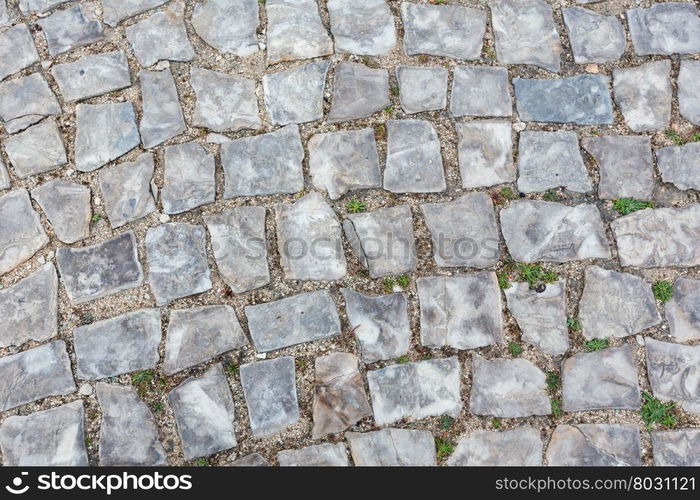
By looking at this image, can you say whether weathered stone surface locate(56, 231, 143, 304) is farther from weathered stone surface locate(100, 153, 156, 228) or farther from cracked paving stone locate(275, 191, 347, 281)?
cracked paving stone locate(275, 191, 347, 281)

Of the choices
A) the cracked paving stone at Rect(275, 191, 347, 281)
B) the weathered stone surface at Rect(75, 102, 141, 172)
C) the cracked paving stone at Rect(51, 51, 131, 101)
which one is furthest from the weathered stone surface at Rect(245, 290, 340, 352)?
the cracked paving stone at Rect(51, 51, 131, 101)

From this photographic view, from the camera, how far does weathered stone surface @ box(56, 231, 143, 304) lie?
124 inches

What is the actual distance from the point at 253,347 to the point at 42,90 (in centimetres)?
186

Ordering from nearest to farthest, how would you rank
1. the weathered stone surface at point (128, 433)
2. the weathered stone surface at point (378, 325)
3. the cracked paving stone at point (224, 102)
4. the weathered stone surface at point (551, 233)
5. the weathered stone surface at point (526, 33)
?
the weathered stone surface at point (128, 433) < the weathered stone surface at point (378, 325) < the weathered stone surface at point (551, 233) < the cracked paving stone at point (224, 102) < the weathered stone surface at point (526, 33)

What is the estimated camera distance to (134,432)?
3014 mm

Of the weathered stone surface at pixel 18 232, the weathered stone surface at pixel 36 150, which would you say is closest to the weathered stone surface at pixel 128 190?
the weathered stone surface at pixel 36 150

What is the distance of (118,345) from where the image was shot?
10.2ft

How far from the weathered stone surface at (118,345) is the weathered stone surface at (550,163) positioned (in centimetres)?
209

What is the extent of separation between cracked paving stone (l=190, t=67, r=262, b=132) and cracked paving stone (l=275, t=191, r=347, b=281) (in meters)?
0.53

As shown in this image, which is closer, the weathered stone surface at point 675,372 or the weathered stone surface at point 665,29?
the weathered stone surface at point 675,372

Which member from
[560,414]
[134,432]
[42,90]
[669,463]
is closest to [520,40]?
A: [560,414]

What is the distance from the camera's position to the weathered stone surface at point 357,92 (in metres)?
3.32

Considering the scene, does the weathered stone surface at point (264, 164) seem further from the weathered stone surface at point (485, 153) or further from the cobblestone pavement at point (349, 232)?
the weathered stone surface at point (485, 153)

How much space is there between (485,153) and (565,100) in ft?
1.83
